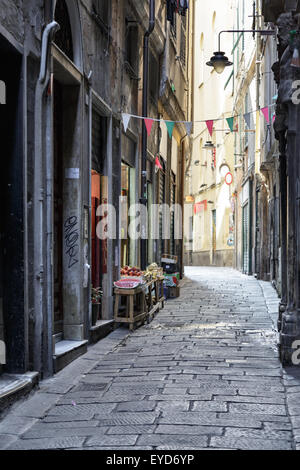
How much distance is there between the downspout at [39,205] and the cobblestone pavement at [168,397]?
0.49 meters

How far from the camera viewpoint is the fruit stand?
10.5 meters

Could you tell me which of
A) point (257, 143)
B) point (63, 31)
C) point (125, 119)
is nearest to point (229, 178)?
point (257, 143)

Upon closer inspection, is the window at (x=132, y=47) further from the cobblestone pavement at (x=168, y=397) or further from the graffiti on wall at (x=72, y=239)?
the cobblestone pavement at (x=168, y=397)

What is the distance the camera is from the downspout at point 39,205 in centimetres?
665

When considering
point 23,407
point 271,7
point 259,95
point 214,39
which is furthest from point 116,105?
point 214,39

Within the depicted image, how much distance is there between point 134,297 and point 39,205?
4.91 metres

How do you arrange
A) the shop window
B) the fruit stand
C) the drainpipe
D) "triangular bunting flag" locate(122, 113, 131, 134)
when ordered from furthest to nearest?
the drainpipe < "triangular bunting flag" locate(122, 113, 131, 134) < the fruit stand < the shop window

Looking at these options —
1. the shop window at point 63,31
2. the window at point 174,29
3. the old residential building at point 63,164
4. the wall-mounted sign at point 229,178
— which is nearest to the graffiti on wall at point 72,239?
the old residential building at point 63,164

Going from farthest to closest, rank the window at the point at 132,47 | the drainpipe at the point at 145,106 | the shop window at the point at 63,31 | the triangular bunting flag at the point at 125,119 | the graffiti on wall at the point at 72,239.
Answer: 1. the drainpipe at the point at 145,106
2. the window at the point at 132,47
3. the triangular bunting flag at the point at 125,119
4. the graffiti on wall at the point at 72,239
5. the shop window at the point at 63,31

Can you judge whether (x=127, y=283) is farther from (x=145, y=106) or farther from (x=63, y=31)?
(x=145, y=106)

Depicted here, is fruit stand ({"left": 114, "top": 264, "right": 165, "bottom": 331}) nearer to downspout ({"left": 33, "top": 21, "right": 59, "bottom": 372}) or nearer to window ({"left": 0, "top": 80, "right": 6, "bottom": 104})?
downspout ({"left": 33, "top": 21, "right": 59, "bottom": 372})

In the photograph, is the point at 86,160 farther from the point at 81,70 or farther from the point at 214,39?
the point at 214,39

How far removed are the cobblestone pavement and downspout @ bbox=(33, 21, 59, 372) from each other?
49 centimetres

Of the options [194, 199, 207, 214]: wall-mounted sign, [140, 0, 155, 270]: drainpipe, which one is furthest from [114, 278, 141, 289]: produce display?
[194, 199, 207, 214]: wall-mounted sign
